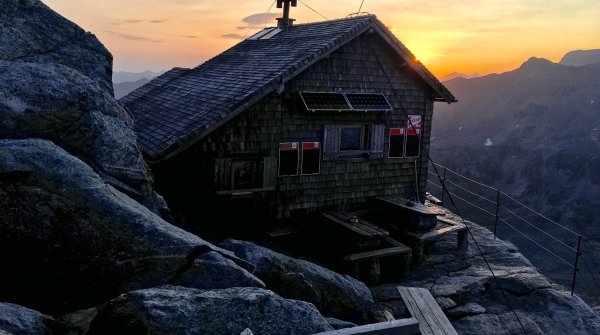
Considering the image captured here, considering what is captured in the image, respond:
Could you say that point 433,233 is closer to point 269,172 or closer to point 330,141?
point 330,141

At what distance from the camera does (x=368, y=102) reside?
43.4 ft

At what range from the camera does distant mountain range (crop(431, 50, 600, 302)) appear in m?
41.3

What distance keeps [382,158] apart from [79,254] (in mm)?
10547

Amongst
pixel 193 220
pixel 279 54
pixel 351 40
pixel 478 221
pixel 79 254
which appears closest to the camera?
pixel 79 254

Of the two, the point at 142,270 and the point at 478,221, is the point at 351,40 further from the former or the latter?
the point at 478,221

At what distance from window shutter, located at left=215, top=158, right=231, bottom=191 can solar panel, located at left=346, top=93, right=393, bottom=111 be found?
3.82 meters

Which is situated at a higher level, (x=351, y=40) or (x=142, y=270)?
(x=351, y=40)

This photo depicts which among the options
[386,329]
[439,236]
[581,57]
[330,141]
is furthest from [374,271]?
[581,57]

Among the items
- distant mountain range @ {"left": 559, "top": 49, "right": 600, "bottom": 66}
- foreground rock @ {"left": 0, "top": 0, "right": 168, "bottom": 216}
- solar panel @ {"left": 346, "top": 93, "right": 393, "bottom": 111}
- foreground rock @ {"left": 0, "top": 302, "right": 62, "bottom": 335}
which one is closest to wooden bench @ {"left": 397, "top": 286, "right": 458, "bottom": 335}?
foreground rock @ {"left": 0, "top": 0, "right": 168, "bottom": 216}

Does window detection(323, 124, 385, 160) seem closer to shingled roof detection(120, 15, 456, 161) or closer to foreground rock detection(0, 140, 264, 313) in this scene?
shingled roof detection(120, 15, 456, 161)

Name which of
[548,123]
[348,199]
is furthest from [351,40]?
[548,123]

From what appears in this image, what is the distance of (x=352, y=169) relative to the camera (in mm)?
13656

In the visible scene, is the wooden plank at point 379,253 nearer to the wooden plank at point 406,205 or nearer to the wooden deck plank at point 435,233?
the wooden deck plank at point 435,233

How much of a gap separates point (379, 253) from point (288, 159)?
11.4 feet
